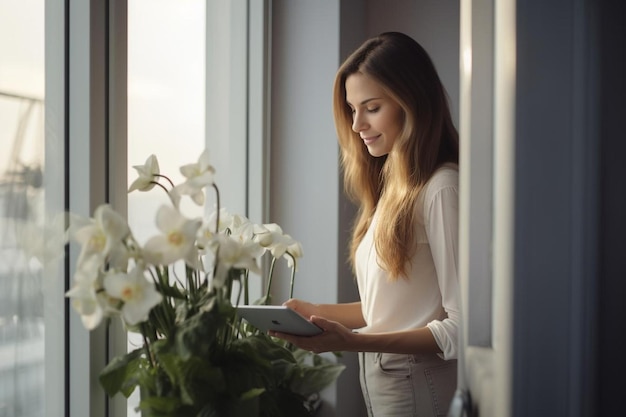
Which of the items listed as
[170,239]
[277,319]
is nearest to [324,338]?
[277,319]

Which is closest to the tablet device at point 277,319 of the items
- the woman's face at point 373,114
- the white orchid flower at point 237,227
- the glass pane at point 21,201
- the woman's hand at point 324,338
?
the woman's hand at point 324,338

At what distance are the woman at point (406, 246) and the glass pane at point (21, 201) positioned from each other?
48cm

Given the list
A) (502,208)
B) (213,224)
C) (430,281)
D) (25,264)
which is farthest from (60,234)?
(502,208)

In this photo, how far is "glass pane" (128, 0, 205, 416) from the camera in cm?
138

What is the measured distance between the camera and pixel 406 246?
1.36 m

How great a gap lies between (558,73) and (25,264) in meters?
0.95

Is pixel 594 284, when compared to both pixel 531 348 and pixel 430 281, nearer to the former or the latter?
pixel 531 348

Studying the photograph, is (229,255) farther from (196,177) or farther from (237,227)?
(237,227)

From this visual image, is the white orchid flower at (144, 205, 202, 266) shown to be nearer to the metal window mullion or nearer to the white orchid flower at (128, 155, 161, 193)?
the white orchid flower at (128, 155, 161, 193)

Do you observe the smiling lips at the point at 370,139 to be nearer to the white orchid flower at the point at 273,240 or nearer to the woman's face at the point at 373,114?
the woman's face at the point at 373,114

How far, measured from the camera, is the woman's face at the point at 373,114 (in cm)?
147

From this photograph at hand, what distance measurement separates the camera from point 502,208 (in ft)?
1.64

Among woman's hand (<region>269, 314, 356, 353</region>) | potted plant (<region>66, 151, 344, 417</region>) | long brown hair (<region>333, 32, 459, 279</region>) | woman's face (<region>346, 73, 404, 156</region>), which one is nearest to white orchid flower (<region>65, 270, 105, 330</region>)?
potted plant (<region>66, 151, 344, 417</region>)

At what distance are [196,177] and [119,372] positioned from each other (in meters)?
0.31
